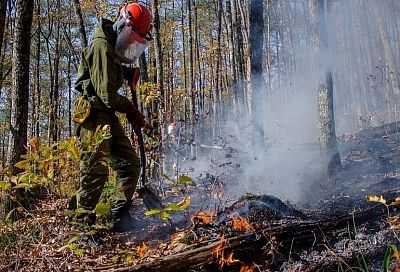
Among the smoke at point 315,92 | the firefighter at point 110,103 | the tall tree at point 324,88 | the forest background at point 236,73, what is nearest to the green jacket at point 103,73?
the firefighter at point 110,103

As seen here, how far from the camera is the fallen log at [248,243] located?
6.68 ft

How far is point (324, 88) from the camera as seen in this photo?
20.6 ft

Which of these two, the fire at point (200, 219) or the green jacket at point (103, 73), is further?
the green jacket at point (103, 73)

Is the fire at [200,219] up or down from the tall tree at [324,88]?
down

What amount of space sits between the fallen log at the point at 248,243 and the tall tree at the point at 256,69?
4.58 meters

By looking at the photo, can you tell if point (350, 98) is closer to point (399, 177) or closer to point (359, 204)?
point (399, 177)

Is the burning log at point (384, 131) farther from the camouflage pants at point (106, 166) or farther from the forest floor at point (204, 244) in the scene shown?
the camouflage pants at point (106, 166)

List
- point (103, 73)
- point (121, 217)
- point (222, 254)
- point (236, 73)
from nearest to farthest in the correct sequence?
point (222, 254)
point (103, 73)
point (121, 217)
point (236, 73)

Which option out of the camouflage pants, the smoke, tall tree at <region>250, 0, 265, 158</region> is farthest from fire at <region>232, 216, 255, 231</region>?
tall tree at <region>250, 0, 265, 158</region>

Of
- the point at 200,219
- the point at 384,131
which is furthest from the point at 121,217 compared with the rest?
the point at 384,131

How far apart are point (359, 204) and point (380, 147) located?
409 centimetres

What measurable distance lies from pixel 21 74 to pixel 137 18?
230cm

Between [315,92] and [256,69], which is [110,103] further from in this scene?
[315,92]

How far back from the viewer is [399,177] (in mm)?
4828
